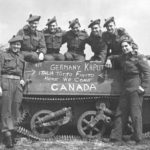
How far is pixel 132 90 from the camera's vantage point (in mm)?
9922

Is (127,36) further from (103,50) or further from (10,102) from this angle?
(10,102)

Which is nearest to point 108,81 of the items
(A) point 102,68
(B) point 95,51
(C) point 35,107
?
(A) point 102,68

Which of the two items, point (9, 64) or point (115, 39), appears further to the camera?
point (115, 39)

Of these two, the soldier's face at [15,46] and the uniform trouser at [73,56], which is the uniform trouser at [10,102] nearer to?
the soldier's face at [15,46]

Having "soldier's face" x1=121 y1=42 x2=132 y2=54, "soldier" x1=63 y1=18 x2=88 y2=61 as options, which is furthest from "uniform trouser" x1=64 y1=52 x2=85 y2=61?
"soldier's face" x1=121 y1=42 x2=132 y2=54

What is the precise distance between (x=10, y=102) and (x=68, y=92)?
148 cm

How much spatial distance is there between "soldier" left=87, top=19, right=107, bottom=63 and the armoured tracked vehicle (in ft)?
2.07

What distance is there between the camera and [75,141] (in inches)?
403

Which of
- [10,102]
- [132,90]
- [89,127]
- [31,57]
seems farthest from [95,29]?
[10,102]

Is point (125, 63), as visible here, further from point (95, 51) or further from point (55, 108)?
point (55, 108)

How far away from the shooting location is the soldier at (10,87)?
956 cm

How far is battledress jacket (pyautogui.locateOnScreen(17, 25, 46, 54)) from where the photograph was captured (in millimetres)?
10781

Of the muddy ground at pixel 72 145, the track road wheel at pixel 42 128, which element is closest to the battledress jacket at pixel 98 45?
the track road wheel at pixel 42 128

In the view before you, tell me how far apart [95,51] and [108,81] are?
48.2 inches
